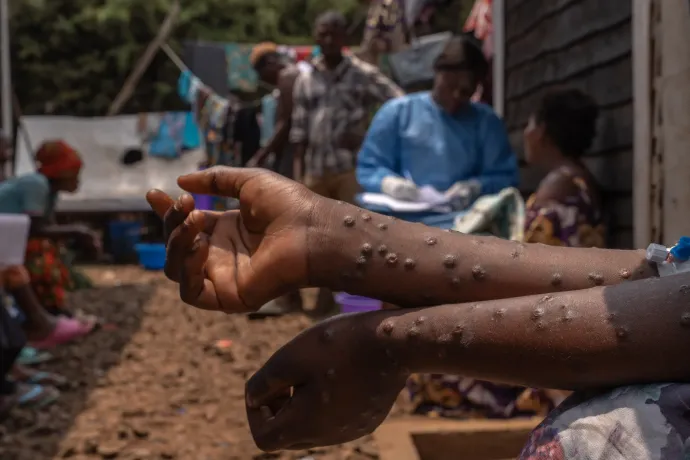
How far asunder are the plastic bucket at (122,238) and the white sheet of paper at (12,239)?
5.38 metres

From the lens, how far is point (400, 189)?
2781 millimetres

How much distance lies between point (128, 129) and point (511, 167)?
22.5ft

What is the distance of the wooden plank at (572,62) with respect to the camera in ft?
9.50

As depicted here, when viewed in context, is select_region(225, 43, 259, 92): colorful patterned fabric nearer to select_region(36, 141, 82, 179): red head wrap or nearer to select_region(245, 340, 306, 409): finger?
select_region(36, 141, 82, 179): red head wrap

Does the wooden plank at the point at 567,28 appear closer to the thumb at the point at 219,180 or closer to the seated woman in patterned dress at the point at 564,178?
the seated woman in patterned dress at the point at 564,178

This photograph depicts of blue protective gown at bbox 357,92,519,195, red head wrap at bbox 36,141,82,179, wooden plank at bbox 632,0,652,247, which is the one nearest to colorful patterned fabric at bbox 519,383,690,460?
wooden plank at bbox 632,0,652,247

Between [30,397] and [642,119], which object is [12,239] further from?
[642,119]

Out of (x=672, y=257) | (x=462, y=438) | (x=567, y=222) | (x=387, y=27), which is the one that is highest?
(x=387, y=27)

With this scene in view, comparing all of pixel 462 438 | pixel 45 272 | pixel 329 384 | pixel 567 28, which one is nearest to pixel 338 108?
pixel 567 28

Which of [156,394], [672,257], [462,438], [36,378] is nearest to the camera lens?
[672,257]

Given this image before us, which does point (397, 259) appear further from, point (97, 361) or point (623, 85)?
point (97, 361)

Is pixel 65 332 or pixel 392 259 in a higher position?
pixel 392 259

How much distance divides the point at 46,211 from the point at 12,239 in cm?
145

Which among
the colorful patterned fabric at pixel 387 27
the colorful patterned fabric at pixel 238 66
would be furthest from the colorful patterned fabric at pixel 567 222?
the colorful patterned fabric at pixel 238 66
